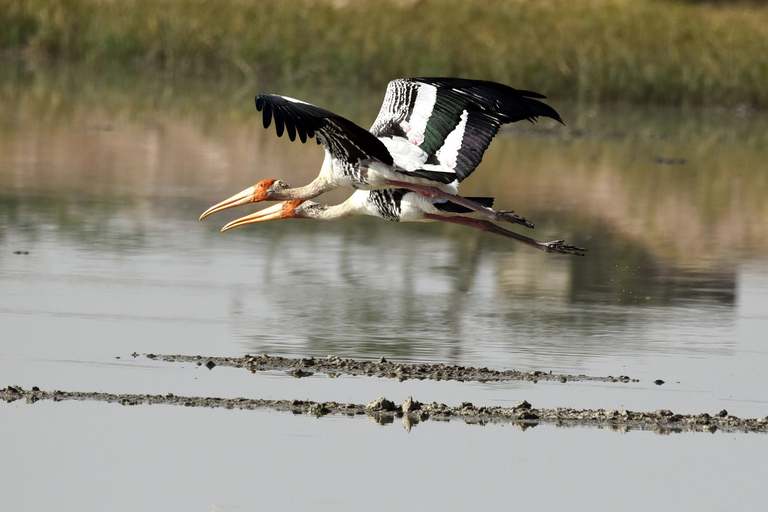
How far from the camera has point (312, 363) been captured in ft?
26.4

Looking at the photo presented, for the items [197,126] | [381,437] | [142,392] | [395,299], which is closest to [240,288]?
[395,299]

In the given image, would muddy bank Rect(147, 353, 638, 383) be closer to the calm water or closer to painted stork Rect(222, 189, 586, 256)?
the calm water

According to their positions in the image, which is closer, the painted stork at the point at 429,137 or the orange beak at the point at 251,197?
the painted stork at the point at 429,137

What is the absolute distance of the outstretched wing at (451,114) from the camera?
835 centimetres

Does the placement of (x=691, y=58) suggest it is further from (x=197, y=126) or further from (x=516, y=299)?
(x=516, y=299)

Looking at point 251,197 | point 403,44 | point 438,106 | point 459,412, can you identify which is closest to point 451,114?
point 438,106

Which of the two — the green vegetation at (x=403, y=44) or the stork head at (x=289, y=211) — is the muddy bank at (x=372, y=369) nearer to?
the stork head at (x=289, y=211)

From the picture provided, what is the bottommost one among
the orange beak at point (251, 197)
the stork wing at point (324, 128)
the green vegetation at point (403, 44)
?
the orange beak at point (251, 197)

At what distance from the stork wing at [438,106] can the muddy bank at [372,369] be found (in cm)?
121

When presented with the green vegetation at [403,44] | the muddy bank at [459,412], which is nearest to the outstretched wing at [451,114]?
the muddy bank at [459,412]

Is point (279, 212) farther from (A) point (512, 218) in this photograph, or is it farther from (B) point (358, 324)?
(A) point (512, 218)

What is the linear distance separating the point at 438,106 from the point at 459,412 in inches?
75.8

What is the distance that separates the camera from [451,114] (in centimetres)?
845

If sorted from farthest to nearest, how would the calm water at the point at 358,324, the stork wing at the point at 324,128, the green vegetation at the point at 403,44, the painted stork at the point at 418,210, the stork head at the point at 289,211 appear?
the green vegetation at the point at 403,44, the stork head at the point at 289,211, the painted stork at the point at 418,210, the stork wing at the point at 324,128, the calm water at the point at 358,324
